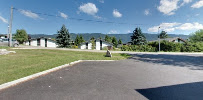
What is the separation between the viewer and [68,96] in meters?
2.65

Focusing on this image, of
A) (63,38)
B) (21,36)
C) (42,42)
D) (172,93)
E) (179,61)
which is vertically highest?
(21,36)

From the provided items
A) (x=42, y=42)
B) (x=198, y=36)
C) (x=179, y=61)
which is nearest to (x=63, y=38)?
(x=42, y=42)

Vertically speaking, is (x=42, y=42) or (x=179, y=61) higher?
(x=42, y=42)

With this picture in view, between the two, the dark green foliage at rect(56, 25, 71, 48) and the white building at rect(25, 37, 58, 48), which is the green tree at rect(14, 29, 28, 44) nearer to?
the white building at rect(25, 37, 58, 48)

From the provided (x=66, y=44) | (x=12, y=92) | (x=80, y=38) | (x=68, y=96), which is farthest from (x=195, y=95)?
(x=80, y=38)

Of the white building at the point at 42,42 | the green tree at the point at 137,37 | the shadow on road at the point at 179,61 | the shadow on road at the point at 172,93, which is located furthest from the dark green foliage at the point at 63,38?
the shadow on road at the point at 172,93

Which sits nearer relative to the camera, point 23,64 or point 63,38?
point 23,64

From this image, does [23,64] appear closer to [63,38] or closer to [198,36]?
[63,38]

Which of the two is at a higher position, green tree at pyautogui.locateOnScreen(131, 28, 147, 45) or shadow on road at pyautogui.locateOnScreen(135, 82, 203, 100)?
green tree at pyautogui.locateOnScreen(131, 28, 147, 45)

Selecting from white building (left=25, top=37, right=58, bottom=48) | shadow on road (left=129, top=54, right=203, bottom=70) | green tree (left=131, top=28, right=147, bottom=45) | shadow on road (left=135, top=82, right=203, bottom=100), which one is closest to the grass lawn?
shadow on road (left=135, top=82, right=203, bottom=100)

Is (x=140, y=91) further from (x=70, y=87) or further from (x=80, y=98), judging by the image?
(x=70, y=87)

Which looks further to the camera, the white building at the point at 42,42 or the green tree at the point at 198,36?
the green tree at the point at 198,36

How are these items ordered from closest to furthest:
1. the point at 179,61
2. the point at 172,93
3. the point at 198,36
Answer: the point at 172,93, the point at 179,61, the point at 198,36

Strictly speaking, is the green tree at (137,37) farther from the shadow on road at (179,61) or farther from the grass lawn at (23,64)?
the grass lawn at (23,64)
